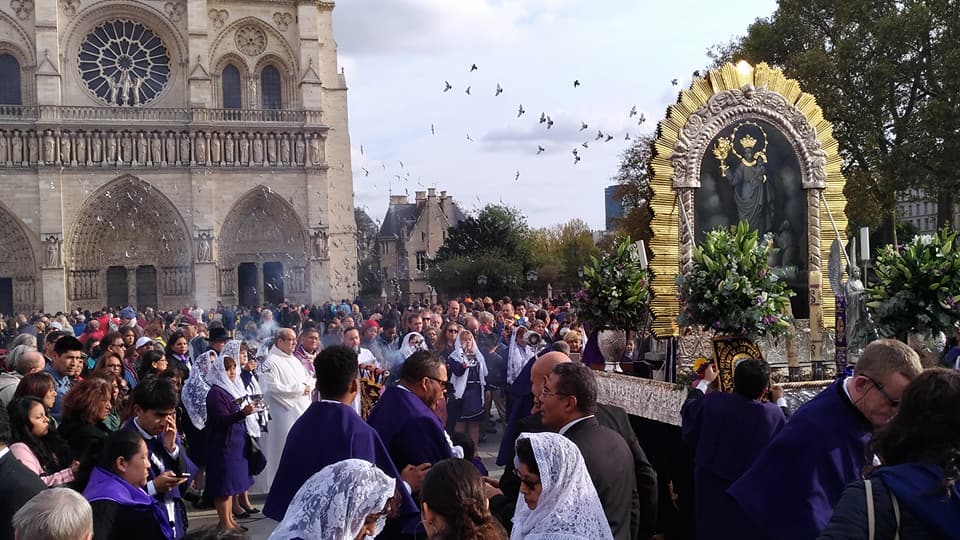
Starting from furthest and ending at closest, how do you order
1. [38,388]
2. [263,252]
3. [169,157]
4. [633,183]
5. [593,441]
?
[263,252] < [169,157] < [633,183] < [38,388] < [593,441]

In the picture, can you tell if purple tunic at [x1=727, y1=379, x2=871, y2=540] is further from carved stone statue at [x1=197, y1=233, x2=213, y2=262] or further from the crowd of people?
carved stone statue at [x1=197, y1=233, x2=213, y2=262]

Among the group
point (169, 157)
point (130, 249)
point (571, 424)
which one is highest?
point (169, 157)

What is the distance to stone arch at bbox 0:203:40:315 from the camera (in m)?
38.7

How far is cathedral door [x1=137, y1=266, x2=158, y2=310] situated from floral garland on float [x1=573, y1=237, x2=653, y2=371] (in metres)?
33.6

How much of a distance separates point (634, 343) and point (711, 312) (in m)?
3.29

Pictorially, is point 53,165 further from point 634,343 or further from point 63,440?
point 63,440

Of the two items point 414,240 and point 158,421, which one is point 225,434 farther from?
point 414,240

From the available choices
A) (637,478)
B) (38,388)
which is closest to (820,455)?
(637,478)

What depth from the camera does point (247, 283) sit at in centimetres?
4212

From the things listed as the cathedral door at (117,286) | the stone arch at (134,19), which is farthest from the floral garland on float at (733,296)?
the cathedral door at (117,286)

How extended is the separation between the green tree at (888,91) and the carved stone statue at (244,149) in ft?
77.6

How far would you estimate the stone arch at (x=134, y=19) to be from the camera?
39531mm

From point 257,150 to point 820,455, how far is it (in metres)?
39.3

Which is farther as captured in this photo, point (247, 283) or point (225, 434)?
point (247, 283)
